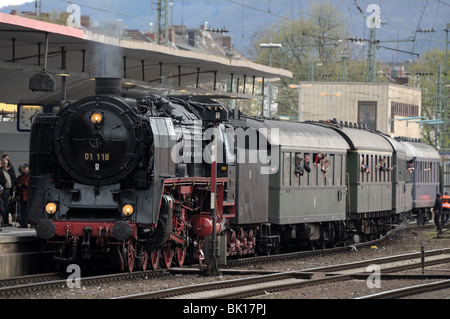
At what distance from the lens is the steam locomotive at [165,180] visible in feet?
51.7

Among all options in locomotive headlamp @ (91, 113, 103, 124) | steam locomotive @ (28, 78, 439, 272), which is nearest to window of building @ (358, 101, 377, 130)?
steam locomotive @ (28, 78, 439, 272)

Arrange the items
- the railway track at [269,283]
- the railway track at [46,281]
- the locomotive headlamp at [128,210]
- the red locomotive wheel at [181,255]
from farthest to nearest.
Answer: the red locomotive wheel at [181,255], the locomotive headlamp at [128,210], the railway track at [46,281], the railway track at [269,283]

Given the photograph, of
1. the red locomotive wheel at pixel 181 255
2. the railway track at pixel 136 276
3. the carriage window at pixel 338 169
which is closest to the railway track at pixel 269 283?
the railway track at pixel 136 276

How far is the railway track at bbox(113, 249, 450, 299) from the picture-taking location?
13.6 meters

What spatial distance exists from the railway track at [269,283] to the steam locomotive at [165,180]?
60.2 inches

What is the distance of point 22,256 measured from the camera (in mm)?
16688

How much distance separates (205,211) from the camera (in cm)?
1825

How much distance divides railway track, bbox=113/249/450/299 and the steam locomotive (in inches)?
60.2

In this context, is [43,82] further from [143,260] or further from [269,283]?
[269,283]

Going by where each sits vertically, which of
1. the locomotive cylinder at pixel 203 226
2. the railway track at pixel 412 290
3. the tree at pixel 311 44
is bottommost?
the railway track at pixel 412 290

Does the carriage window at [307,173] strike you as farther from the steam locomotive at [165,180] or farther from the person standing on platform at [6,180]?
the person standing on platform at [6,180]

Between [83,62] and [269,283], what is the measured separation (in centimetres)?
1011
